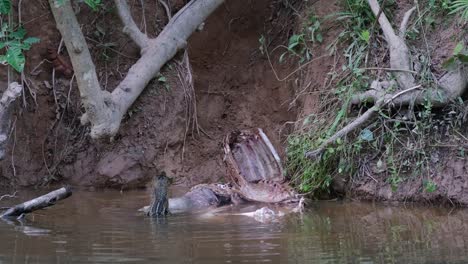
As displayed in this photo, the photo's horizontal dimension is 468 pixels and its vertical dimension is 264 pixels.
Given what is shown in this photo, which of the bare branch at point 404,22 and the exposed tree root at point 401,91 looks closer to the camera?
the exposed tree root at point 401,91

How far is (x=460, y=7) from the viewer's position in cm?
602

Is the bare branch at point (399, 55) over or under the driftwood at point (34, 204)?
over

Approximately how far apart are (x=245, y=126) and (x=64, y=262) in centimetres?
425

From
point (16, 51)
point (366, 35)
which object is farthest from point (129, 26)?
point (366, 35)

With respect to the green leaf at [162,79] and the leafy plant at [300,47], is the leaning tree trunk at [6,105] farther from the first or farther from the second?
the leafy plant at [300,47]

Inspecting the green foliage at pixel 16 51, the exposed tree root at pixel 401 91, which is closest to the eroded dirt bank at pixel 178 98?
the exposed tree root at pixel 401 91

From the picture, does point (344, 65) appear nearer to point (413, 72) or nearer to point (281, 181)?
point (413, 72)

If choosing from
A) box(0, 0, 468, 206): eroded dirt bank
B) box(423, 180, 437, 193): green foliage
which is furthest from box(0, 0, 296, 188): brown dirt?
box(423, 180, 437, 193): green foliage

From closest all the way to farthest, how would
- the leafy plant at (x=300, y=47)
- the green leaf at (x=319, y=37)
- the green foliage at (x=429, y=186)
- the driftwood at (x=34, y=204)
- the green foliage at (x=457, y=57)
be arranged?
the driftwood at (x=34, y=204)
the green foliage at (x=429, y=186)
the green foliage at (x=457, y=57)
the green leaf at (x=319, y=37)
the leafy plant at (x=300, y=47)

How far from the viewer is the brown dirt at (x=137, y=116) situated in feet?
23.6

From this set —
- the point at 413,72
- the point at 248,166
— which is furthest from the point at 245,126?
the point at 413,72

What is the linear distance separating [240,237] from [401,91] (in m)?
2.40

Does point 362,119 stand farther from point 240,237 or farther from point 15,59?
point 15,59

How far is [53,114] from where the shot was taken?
290 inches
